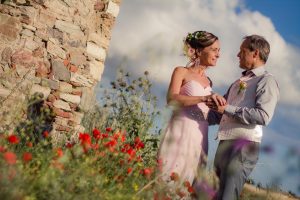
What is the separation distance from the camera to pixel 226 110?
372 centimetres

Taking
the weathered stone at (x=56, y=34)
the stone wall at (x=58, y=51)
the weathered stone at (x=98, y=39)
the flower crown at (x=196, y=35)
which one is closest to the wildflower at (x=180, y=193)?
the flower crown at (x=196, y=35)

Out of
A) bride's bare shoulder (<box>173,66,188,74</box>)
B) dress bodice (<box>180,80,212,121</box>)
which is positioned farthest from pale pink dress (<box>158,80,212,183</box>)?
bride's bare shoulder (<box>173,66,188,74</box>)

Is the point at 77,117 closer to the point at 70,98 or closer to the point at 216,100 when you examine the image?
the point at 70,98

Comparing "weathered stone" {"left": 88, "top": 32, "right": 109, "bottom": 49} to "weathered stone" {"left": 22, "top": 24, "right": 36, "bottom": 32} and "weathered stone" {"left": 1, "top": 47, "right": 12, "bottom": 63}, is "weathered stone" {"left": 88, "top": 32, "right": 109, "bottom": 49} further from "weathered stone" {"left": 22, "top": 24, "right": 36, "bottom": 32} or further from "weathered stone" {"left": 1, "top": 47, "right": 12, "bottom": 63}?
"weathered stone" {"left": 1, "top": 47, "right": 12, "bottom": 63}

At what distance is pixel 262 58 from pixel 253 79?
0.21 m

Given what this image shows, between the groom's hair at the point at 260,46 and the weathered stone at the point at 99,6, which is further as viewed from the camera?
the weathered stone at the point at 99,6

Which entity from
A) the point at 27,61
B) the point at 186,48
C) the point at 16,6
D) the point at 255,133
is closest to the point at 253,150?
the point at 255,133

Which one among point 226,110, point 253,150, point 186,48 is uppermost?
point 186,48

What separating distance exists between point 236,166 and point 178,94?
919 mm

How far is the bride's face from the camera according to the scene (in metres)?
4.32

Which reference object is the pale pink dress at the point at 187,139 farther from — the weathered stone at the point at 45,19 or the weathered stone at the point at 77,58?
the weathered stone at the point at 45,19

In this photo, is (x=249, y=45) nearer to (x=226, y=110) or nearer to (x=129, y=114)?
(x=226, y=110)

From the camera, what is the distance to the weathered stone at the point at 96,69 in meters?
5.80

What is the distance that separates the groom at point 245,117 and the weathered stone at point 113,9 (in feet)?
8.34
